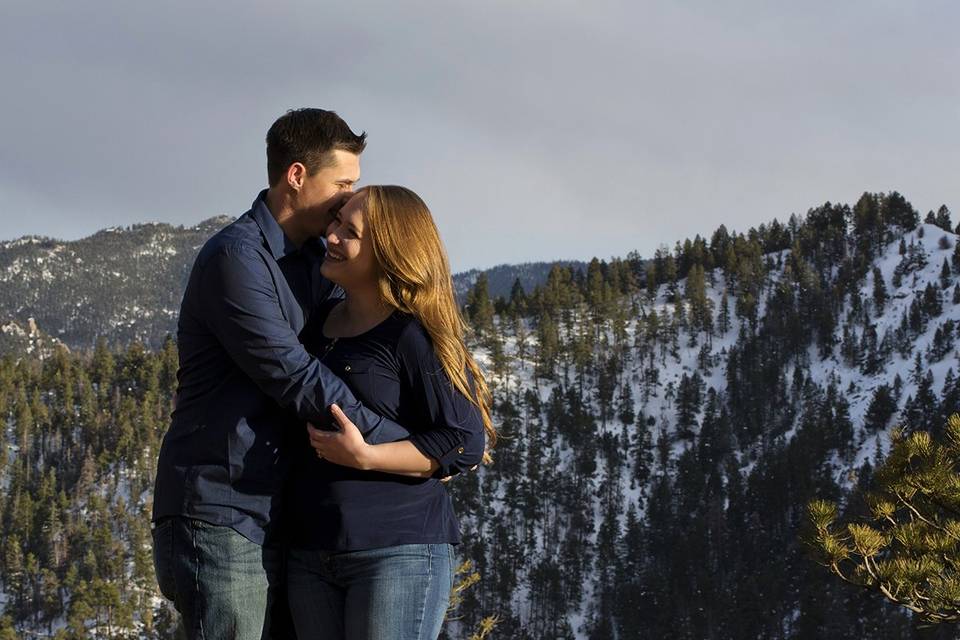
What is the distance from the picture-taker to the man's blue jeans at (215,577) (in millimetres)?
3615

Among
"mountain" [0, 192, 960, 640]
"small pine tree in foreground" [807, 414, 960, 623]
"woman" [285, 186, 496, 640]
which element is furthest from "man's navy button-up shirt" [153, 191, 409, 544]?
"mountain" [0, 192, 960, 640]

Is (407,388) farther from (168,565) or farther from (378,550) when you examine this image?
(168,565)

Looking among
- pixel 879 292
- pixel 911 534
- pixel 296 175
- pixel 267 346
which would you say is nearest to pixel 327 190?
pixel 296 175

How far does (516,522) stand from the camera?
117062 millimetres

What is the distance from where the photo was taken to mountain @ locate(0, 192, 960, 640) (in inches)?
3954

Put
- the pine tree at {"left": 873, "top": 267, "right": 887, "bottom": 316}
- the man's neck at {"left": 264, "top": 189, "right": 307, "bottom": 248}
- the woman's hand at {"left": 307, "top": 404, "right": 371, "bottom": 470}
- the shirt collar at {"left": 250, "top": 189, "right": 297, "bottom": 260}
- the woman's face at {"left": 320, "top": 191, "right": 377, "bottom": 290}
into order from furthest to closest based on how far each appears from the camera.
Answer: the pine tree at {"left": 873, "top": 267, "right": 887, "bottom": 316} < the man's neck at {"left": 264, "top": 189, "right": 307, "bottom": 248} < the shirt collar at {"left": 250, "top": 189, "right": 297, "bottom": 260} < the woman's face at {"left": 320, "top": 191, "right": 377, "bottom": 290} < the woman's hand at {"left": 307, "top": 404, "right": 371, "bottom": 470}

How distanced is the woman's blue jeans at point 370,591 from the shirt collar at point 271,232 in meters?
1.15

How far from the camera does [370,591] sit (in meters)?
3.63

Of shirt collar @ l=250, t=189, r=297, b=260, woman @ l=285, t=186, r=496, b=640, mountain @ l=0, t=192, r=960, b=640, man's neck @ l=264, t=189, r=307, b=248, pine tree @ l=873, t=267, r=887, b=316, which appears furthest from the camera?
pine tree @ l=873, t=267, r=887, b=316

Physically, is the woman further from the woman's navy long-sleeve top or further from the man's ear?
the man's ear

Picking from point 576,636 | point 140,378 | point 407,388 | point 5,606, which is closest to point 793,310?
point 576,636

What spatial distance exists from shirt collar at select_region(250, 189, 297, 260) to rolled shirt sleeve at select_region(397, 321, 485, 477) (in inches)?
25.6

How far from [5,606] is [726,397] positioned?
293ft

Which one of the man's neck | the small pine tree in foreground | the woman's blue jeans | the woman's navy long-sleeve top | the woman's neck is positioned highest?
the man's neck
